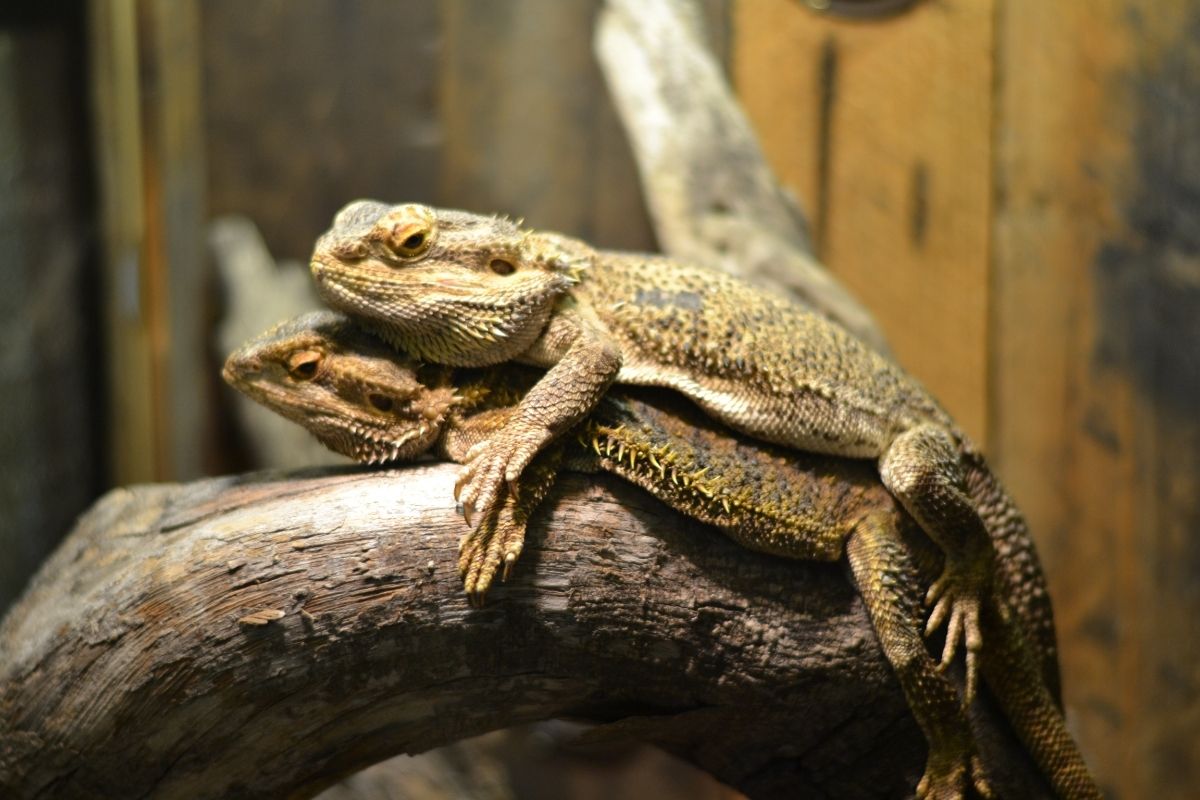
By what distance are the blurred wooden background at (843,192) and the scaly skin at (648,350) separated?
1622mm

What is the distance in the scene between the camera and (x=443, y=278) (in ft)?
7.54

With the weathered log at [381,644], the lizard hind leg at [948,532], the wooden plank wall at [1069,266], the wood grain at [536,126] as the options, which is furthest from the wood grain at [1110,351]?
the weathered log at [381,644]

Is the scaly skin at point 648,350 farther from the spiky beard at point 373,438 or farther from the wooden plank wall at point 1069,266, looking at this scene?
the wooden plank wall at point 1069,266

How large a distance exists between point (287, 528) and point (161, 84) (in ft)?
8.95

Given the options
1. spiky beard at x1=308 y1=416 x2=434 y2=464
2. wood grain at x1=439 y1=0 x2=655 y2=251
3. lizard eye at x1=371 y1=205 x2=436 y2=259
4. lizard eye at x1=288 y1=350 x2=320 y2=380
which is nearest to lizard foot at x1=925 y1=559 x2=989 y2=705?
spiky beard at x1=308 y1=416 x2=434 y2=464

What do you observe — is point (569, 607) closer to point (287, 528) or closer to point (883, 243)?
point (287, 528)

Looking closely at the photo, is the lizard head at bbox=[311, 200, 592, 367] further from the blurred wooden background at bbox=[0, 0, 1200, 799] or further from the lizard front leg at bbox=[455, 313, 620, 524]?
the blurred wooden background at bbox=[0, 0, 1200, 799]

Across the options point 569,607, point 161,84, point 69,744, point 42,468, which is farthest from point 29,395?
point 569,607

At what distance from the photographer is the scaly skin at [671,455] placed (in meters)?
2.38

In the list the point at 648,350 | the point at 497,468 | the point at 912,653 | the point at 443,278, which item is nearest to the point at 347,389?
the point at 443,278

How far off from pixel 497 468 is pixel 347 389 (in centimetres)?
47

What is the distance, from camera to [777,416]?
8.08 ft

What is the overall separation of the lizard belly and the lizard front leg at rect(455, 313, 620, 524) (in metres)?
0.16

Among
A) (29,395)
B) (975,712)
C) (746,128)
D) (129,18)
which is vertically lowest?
(975,712)
